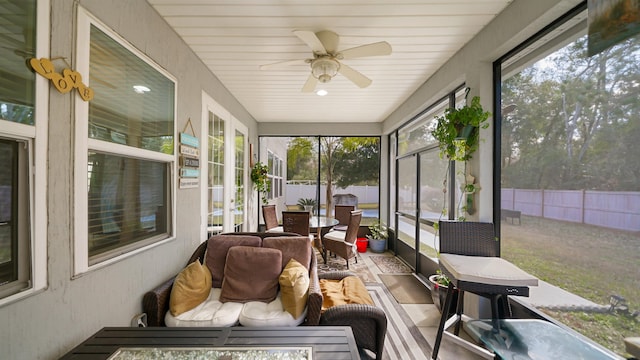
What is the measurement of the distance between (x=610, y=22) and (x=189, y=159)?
9.77 ft

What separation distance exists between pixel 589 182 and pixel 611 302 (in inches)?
26.8

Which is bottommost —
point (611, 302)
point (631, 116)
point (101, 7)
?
point (611, 302)

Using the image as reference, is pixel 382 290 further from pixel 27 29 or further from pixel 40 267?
pixel 27 29

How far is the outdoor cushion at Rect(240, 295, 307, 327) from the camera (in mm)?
1768

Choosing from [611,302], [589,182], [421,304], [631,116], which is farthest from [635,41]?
[421,304]

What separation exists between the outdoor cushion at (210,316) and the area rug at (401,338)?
1266 mm

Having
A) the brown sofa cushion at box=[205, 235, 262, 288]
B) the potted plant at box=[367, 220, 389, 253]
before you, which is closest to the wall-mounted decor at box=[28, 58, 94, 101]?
the brown sofa cushion at box=[205, 235, 262, 288]

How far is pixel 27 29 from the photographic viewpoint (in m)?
1.06

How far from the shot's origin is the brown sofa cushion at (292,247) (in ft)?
7.38

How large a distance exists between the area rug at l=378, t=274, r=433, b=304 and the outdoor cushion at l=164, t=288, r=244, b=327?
2.00 meters

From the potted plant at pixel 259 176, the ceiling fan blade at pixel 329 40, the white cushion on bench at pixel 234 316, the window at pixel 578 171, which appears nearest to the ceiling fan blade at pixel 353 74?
the ceiling fan blade at pixel 329 40

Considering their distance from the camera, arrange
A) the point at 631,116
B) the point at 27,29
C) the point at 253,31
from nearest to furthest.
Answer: the point at 27,29 < the point at 631,116 < the point at 253,31

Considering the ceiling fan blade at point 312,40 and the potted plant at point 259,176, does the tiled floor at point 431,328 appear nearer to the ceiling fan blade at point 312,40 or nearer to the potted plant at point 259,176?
the ceiling fan blade at point 312,40

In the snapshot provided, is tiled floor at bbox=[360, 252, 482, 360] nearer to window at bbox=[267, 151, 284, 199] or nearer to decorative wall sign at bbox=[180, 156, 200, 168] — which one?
decorative wall sign at bbox=[180, 156, 200, 168]
